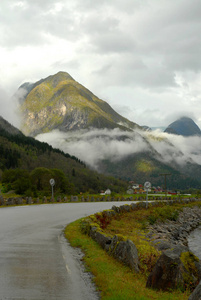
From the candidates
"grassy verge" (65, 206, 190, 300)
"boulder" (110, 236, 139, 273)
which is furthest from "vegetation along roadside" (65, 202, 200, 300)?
"boulder" (110, 236, 139, 273)

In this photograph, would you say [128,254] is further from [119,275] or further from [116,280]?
[116,280]

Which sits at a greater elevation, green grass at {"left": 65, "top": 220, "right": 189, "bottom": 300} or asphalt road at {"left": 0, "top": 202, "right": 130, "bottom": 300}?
asphalt road at {"left": 0, "top": 202, "right": 130, "bottom": 300}

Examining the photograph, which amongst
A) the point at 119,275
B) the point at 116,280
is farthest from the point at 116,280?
the point at 119,275

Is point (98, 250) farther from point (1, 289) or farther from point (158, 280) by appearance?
point (1, 289)

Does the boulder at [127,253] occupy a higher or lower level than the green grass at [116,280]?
higher

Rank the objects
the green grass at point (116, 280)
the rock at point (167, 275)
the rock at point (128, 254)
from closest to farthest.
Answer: the green grass at point (116, 280)
the rock at point (167, 275)
the rock at point (128, 254)

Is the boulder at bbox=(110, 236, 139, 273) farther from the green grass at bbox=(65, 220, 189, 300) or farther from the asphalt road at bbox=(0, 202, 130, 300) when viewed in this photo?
the asphalt road at bbox=(0, 202, 130, 300)

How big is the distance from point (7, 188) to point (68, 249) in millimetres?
61061

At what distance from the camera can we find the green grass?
745 centimetres

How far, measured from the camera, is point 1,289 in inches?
292

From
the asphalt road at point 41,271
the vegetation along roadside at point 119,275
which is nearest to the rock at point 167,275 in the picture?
the vegetation along roadside at point 119,275

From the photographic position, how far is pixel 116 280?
8.67 metres

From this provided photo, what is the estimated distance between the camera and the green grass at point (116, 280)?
24.4 ft

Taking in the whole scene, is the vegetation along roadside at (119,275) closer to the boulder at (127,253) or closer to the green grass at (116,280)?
the green grass at (116,280)
